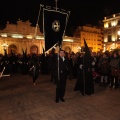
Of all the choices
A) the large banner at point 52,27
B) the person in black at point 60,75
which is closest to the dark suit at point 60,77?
the person in black at point 60,75

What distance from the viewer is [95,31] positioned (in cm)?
5491

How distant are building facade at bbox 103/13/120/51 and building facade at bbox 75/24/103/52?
3185mm

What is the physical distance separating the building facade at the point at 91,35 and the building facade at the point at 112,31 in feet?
10.5

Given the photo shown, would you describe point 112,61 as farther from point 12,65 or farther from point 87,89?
point 12,65

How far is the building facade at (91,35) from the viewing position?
165ft

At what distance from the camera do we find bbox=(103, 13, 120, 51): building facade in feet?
154

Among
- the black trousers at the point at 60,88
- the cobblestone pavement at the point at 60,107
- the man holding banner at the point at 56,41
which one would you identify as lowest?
the cobblestone pavement at the point at 60,107

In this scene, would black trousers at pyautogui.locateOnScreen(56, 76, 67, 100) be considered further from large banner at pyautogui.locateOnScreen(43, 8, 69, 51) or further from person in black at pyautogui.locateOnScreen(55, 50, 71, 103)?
large banner at pyautogui.locateOnScreen(43, 8, 69, 51)

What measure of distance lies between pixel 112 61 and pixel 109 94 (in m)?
2.22

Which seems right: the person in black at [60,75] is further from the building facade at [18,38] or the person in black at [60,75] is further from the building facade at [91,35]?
the building facade at [91,35]

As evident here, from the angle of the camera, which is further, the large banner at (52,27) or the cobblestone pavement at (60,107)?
the large banner at (52,27)

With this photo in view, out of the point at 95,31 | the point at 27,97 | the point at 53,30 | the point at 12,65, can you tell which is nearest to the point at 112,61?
the point at 53,30

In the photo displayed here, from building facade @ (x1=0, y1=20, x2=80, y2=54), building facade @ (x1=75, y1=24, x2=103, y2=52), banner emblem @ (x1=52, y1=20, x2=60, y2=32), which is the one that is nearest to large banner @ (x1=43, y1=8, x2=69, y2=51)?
banner emblem @ (x1=52, y1=20, x2=60, y2=32)

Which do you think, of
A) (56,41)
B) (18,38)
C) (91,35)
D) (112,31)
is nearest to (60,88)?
(56,41)
